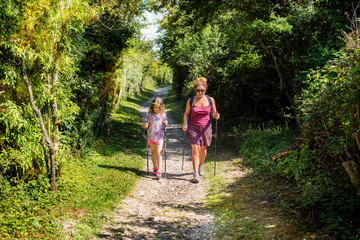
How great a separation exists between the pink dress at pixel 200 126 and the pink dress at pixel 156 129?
798mm

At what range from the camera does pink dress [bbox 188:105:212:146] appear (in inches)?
275

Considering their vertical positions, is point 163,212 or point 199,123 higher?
point 199,123

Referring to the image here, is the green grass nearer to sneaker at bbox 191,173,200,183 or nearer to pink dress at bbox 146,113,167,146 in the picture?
pink dress at bbox 146,113,167,146

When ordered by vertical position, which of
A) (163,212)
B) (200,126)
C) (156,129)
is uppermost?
(200,126)

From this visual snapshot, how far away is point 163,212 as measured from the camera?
17.6ft

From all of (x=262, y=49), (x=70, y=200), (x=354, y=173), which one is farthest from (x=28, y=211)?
(x=262, y=49)

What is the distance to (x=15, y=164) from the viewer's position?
4.99m

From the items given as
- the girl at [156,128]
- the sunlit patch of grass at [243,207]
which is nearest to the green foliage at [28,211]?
the sunlit patch of grass at [243,207]

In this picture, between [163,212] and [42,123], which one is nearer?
[42,123]

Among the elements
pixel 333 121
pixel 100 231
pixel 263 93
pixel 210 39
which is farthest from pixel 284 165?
pixel 210 39

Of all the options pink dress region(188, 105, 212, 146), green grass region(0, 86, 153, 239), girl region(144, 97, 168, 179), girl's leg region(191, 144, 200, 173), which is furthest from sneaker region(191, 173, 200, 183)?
green grass region(0, 86, 153, 239)

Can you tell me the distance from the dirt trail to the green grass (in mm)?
245

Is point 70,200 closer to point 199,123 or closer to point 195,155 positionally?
point 195,155

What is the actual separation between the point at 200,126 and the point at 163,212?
252 centimetres
